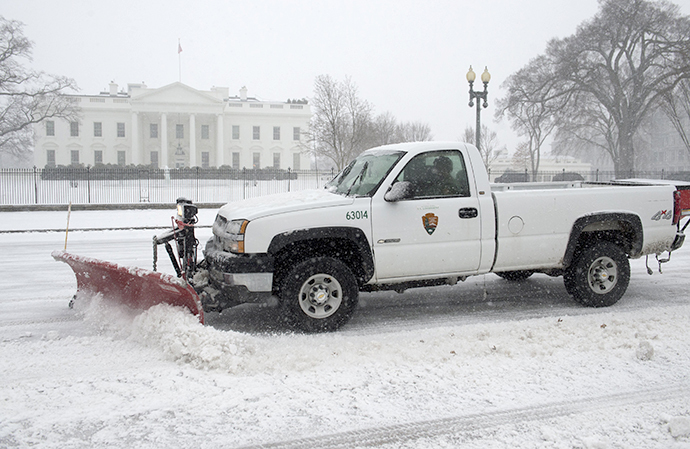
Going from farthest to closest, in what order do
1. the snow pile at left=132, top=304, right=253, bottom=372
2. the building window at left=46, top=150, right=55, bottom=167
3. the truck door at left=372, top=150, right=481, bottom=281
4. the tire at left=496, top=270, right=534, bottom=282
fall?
1. the building window at left=46, top=150, right=55, bottom=167
2. the tire at left=496, top=270, right=534, bottom=282
3. the truck door at left=372, top=150, right=481, bottom=281
4. the snow pile at left=132, top=304, right=253, bottom=372

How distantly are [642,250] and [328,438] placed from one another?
532 cm

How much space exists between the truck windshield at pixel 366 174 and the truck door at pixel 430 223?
0.20 meters

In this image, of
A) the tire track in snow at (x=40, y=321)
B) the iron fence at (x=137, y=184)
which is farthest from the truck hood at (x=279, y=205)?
the iron fence at (x=137, y=184)

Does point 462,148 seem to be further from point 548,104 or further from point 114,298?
point 548,104

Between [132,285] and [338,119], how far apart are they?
112ft

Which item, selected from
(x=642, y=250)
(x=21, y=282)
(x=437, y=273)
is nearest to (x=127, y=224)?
(x=21, y=282)

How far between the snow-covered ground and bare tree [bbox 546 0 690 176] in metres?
38.2

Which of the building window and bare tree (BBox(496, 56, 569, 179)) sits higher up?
bare tree (BBox(496, 56, 569, 179))

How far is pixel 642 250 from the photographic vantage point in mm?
6871

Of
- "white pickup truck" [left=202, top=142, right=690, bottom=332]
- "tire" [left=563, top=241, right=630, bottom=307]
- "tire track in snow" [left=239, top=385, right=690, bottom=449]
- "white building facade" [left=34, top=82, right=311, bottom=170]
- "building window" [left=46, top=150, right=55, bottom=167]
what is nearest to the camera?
"tire track in snow" [left=239, top=385, right=690, bottom=449]

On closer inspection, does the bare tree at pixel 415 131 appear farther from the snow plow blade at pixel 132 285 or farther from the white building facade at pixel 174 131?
the snow plow blade at pixel 132 285

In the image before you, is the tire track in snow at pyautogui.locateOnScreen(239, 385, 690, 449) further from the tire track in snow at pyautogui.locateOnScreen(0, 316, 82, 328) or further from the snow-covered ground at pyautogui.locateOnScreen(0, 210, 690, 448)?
the tire track in snow at pyautogui.locateOnScreen(0, 316, 82, 328)

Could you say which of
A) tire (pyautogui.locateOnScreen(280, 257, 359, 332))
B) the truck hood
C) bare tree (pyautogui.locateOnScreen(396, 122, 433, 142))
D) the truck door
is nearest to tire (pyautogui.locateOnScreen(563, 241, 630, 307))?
the truck door

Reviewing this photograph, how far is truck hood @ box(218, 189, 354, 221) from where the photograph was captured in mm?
5465
